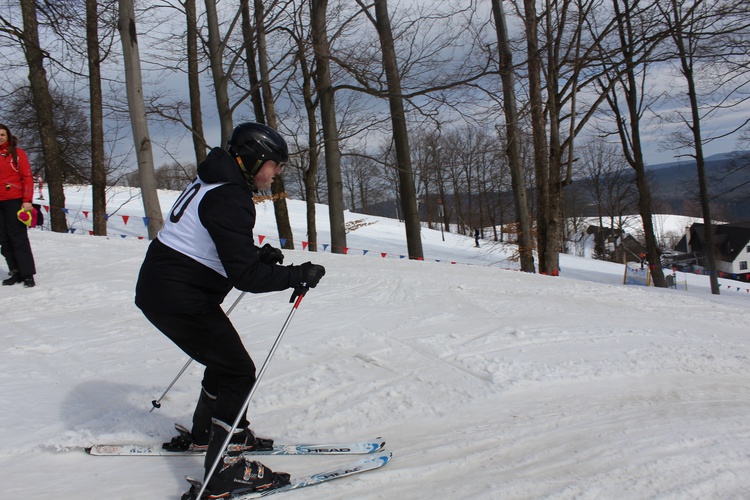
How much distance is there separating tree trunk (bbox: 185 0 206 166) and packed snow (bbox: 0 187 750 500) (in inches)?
353

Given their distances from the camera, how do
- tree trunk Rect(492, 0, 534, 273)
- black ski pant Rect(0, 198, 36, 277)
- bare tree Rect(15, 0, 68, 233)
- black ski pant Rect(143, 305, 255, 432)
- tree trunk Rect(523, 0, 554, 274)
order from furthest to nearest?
tree trunk Rect(492, 0, 534, 273), tree trunk Rect(523, 0, 554, 274), bare tree Rect(15, 0, 68, 233), black ski pant Rect(0, 198, 36, 277), black ski pant Rect(143, 305, 255, 432)

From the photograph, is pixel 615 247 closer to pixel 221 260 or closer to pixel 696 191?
pixel 696 191

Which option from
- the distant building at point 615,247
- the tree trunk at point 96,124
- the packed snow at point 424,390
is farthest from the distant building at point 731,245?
the packed snow at point 424,390

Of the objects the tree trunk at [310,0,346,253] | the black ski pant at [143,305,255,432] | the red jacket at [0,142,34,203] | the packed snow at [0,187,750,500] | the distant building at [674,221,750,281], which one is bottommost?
the distant building at [674,221,750,281]

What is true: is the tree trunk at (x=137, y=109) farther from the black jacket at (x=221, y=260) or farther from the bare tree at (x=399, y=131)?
the black jacket at (x=221, y=260)

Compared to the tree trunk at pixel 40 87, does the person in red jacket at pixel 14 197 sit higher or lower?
lower

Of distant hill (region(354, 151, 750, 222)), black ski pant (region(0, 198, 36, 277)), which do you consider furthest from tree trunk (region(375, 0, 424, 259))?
distant hill (region(354, 151, 750, 222))

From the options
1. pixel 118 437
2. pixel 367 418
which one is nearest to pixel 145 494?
pixel 118 437

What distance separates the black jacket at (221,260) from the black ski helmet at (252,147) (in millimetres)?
70

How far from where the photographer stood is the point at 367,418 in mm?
3803

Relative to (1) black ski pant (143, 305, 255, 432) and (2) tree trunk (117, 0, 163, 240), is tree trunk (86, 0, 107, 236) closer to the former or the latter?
(2) tree trunk (117, 0, 163, 240)

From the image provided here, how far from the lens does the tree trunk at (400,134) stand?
13914 mm

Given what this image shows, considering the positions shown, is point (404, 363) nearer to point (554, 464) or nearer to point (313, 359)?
point (313, 359)

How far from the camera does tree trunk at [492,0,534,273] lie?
14.3 meters
